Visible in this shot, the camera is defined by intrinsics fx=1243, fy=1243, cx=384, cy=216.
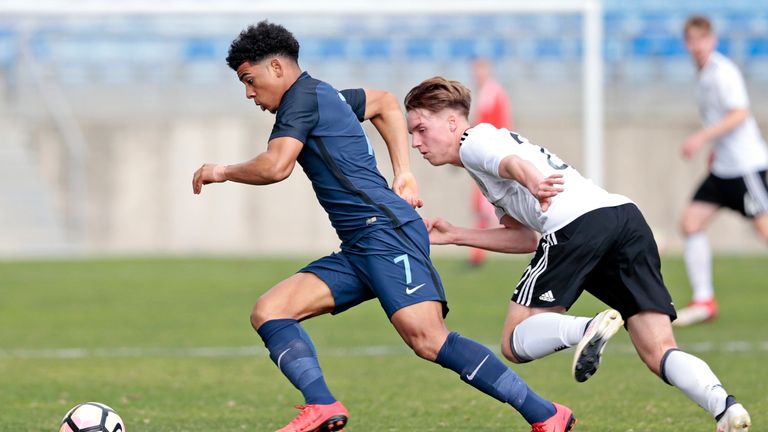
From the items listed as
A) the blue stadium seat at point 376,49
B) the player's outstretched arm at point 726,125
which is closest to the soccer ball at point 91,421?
the player's outstretched arm at point 726,125

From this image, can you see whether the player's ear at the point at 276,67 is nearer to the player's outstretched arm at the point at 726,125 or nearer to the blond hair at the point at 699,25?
the player's outstretched arm at the point at 726,125

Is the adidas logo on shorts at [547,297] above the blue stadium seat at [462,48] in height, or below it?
below

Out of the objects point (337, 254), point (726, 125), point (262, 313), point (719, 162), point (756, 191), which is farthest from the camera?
point (719, 162)

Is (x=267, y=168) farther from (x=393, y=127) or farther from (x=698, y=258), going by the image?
(x=698, y=258)

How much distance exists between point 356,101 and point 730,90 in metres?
5.22

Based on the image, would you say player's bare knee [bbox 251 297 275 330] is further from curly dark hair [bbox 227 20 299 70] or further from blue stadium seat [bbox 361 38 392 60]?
blue stadium seat [bbox 361 38 392 60]

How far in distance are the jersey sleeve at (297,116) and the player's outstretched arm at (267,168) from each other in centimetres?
4

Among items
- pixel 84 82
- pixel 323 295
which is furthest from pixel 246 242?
pixel 323 295

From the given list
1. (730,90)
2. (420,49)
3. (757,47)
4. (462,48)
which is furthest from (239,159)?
(730,90)

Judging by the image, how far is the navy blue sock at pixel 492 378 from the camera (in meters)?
5.21

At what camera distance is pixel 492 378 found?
5.23 meters

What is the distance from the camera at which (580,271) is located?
531 cm

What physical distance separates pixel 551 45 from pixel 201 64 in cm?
625

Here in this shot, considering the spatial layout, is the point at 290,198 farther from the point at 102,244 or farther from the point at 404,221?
the point at 404,221
